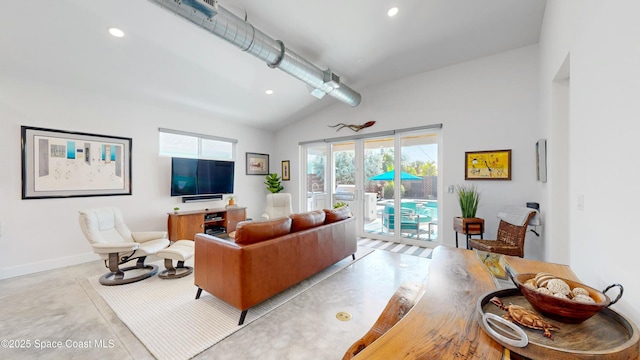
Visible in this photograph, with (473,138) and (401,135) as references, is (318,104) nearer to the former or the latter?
(401,135)

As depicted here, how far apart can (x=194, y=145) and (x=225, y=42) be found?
8.35 feet

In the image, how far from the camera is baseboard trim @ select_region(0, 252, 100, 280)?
3.11 meters

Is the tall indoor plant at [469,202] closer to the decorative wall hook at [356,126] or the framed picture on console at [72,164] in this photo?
the decorative wall hook at [356,126]

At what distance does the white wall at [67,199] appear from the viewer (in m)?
3.13

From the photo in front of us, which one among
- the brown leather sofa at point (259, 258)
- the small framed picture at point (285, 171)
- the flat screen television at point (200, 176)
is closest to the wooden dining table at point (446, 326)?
the brown leather sofa at point (259, 258)

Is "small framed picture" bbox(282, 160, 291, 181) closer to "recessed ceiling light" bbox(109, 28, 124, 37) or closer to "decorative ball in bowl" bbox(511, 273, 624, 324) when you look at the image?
"recessed ceiling light" bbox(109, 28, 124, 37)

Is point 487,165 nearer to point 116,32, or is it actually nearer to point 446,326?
point 446,326

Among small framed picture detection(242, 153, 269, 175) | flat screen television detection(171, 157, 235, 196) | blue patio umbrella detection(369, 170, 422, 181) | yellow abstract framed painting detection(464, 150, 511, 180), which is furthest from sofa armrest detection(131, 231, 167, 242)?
yellow abstract framed painting detection(464, 150, 511, 180)

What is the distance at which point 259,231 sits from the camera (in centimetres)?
237

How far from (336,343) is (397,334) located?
1414 millimetres

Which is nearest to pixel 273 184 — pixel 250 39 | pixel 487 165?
pixel 250 39

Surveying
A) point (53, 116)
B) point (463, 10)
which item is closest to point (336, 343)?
point (463, 10)

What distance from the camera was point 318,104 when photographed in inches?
216

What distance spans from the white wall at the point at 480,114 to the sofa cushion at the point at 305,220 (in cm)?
249
